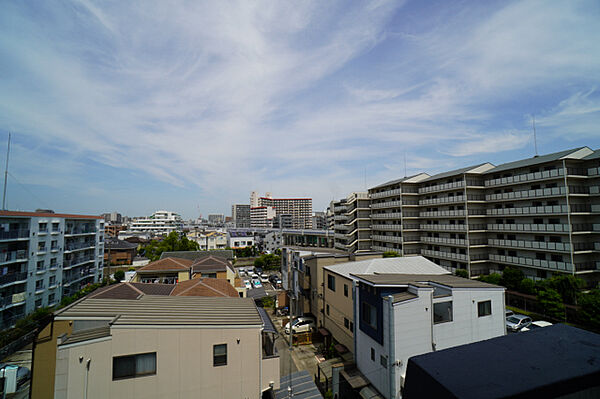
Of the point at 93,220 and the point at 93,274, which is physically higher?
the point at 93,220

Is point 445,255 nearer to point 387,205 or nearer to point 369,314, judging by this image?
point 387,205

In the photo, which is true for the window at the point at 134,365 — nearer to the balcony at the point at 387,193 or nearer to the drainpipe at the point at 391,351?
the drainpipe at the point at 391,351

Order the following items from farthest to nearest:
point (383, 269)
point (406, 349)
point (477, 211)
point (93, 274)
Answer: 1. point (93, 274)
2. point (477, 211)
3. point (383, 269)
4. point (406, 349)

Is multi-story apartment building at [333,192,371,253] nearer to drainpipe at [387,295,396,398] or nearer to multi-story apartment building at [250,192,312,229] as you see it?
drainpipe at [387,295,396,398]

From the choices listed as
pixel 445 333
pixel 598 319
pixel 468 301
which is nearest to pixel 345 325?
pixel 445 333

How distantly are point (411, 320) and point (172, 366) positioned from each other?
387 inches

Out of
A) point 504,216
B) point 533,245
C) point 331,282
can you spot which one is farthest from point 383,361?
point 504,216

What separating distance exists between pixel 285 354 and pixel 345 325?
4544mm

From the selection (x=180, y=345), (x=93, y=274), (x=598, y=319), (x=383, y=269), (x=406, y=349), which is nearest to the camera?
(x=180, y=345)

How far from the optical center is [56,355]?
26.3 feet

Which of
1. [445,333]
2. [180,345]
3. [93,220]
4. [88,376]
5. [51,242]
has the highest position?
[93,220]

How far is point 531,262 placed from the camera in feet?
85.9

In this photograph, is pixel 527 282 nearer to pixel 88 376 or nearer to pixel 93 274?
pixel 88 376

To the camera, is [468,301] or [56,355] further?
[468,301]
